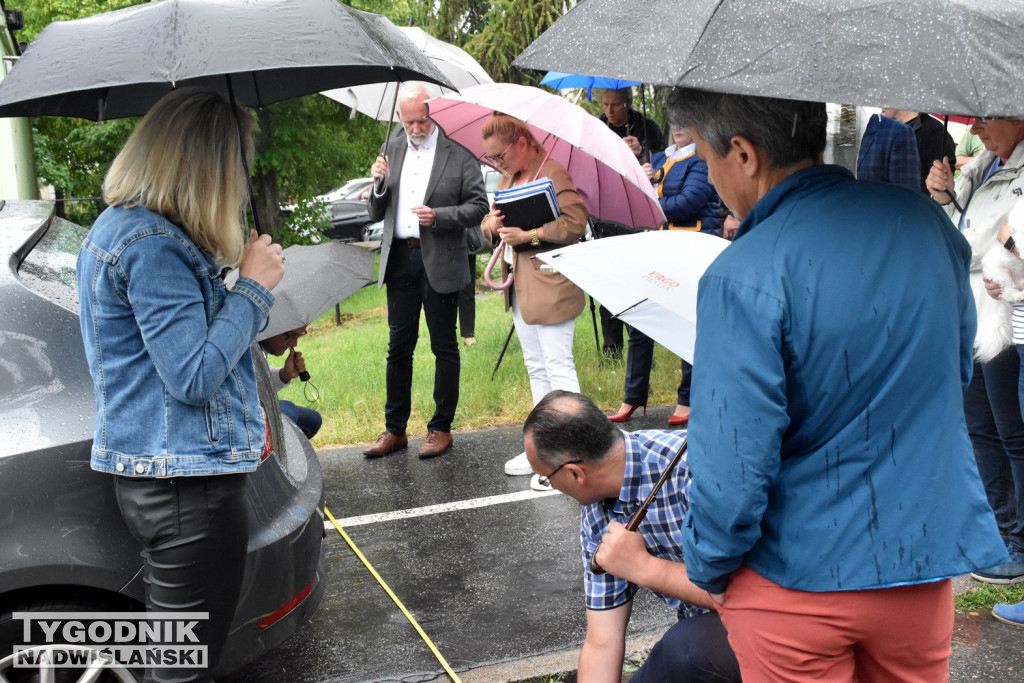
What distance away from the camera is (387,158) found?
5.99 meters

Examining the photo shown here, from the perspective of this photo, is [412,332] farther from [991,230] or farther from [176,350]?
[176,350]

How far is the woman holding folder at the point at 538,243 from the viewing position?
5262 millimetres

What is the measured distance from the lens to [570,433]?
8.02ft

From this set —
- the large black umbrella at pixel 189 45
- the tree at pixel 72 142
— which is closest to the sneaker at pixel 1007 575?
the large black umbrella at pixel 189 45

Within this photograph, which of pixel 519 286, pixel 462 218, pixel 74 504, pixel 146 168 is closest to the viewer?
pixel 146 168

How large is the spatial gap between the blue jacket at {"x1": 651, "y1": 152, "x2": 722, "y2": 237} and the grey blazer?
4.28ft

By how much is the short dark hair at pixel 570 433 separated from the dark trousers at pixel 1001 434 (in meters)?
2.10

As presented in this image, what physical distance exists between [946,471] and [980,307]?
2.60 m

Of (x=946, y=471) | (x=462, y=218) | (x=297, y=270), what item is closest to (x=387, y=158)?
(x=462, y=218)

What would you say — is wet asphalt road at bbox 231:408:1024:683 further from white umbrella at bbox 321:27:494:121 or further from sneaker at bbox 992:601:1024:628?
white umbrella at bbox 321:27:494:121

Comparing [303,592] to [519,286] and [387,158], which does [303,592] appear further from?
[387,158]

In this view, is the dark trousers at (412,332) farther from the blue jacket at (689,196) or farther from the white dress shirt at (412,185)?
the blue jacket at (689,196)

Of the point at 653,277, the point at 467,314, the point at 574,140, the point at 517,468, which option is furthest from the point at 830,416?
the point at 467,314

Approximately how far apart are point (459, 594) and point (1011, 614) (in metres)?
2.15
